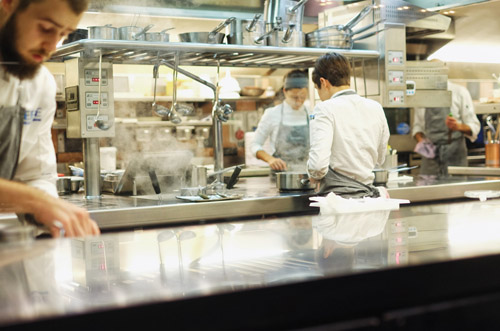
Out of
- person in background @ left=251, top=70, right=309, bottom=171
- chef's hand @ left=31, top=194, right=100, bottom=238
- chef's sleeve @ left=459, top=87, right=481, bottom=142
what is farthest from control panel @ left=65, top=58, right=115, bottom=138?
chef's sleeve @ left=459, top=87, right=481, bottom=142

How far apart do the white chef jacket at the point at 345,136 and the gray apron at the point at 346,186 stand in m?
0.03

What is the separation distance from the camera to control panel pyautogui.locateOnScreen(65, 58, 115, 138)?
3547 millimetres

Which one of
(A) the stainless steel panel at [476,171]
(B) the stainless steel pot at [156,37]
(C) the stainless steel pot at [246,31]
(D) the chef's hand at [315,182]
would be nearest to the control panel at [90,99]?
(B) the stainless steel pot at [156,37]

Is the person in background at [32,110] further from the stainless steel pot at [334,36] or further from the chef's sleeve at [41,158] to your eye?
the stainless steel pot at [334,36]

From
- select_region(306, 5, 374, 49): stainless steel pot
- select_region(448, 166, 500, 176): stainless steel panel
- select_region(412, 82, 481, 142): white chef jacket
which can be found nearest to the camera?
select_region(306, 5, 374, 49): stainless steel pot

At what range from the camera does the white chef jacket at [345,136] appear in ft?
10.6

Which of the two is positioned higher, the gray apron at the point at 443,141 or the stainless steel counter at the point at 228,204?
the gray apron at the point at 443,141

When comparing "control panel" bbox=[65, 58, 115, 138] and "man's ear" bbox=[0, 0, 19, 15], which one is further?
"control panel" bbox=[65, 58, 115, 138]

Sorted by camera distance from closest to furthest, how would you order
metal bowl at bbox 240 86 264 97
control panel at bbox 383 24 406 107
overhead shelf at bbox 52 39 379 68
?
overhead shelf at bbox 52 39 379 68 → control panel at bbox 383 24 406 107 → metal bowl at bbox 240 86 264 97

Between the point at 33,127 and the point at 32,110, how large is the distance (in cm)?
5

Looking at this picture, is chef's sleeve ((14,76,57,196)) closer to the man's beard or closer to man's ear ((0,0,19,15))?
the man's beard

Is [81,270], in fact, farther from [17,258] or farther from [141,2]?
[141,2]

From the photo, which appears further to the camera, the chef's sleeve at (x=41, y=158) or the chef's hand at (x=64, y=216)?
the chef's sleeve at (x=41, y=158)

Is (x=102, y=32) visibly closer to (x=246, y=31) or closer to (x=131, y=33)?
(x=131, y=33)
